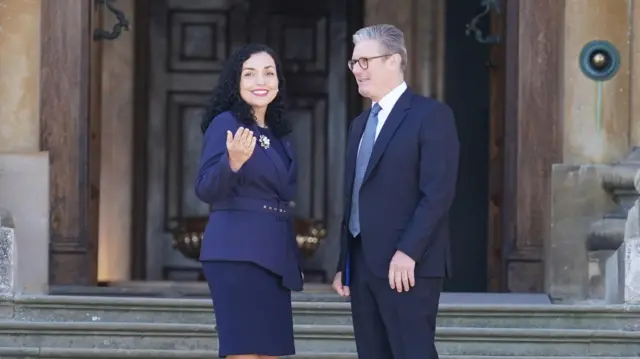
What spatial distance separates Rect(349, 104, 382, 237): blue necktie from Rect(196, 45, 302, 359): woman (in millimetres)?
245

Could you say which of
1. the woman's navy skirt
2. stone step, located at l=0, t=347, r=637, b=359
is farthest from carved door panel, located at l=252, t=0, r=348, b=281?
the woman's navy skirt

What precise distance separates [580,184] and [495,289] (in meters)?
1.08

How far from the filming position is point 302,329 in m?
7.59

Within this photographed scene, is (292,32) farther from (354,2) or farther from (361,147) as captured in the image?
(361,147)

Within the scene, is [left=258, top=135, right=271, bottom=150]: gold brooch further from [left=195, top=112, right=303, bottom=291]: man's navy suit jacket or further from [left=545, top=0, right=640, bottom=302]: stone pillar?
[left=545, top=0, right=640, bottom=302]: stone pillar

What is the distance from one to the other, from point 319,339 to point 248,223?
2069 millimetres

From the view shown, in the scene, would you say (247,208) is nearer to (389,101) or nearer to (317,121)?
(389,101)

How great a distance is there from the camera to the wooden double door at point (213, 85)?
11391 millimetres

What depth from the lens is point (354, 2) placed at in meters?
11.4

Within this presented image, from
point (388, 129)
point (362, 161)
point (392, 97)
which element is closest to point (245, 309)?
point (362, 161)

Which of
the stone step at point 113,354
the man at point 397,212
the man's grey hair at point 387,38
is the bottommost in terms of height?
the stone step at point 113,354

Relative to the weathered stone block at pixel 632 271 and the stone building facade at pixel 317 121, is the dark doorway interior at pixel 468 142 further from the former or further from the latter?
the weathered stone block at pixel 632 271

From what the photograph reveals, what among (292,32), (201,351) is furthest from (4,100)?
(292,32)

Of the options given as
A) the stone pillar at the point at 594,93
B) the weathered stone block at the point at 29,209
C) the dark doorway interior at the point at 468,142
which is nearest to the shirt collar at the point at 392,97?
the stone pillar at the point at 594,93
